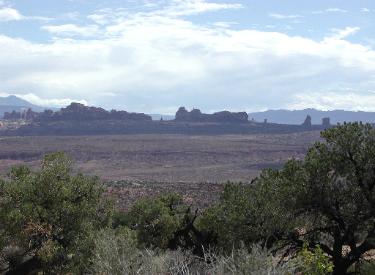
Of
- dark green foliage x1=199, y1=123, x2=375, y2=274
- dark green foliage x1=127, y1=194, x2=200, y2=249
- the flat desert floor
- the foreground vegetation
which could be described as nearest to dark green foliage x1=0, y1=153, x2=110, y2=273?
the foreground vegetation

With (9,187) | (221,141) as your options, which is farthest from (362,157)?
(221,141)

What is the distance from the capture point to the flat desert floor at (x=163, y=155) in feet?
401

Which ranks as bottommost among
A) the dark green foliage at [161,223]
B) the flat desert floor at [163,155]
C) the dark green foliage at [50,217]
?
the flat desert floor at [163,155]

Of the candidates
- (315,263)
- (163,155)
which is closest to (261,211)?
(315,263)

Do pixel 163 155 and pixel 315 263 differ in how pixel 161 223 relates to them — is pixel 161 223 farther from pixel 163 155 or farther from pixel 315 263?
pixel 163 155

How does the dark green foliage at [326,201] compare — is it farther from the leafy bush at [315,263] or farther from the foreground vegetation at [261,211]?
the leafy bush at [315,263]

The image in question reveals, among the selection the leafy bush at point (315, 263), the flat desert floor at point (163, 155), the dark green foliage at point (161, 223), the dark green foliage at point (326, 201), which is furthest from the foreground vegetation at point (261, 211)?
the flat desert floor at point (163, 155)

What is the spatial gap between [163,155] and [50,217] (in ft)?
424

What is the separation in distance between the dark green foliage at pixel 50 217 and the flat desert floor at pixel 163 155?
83.4 metres

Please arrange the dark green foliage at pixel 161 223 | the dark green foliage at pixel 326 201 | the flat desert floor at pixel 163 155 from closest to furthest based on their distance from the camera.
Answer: the dark green foliage at pixel 326 201 → the dark green foliage at pixel 161 223 → the flat desert floor at pixel 163 155

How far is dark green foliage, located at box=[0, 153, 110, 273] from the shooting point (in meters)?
22.1

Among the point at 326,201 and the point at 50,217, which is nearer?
the point at 326,201

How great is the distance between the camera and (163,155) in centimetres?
15200

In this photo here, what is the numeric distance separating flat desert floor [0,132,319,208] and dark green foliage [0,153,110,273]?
274 feet
